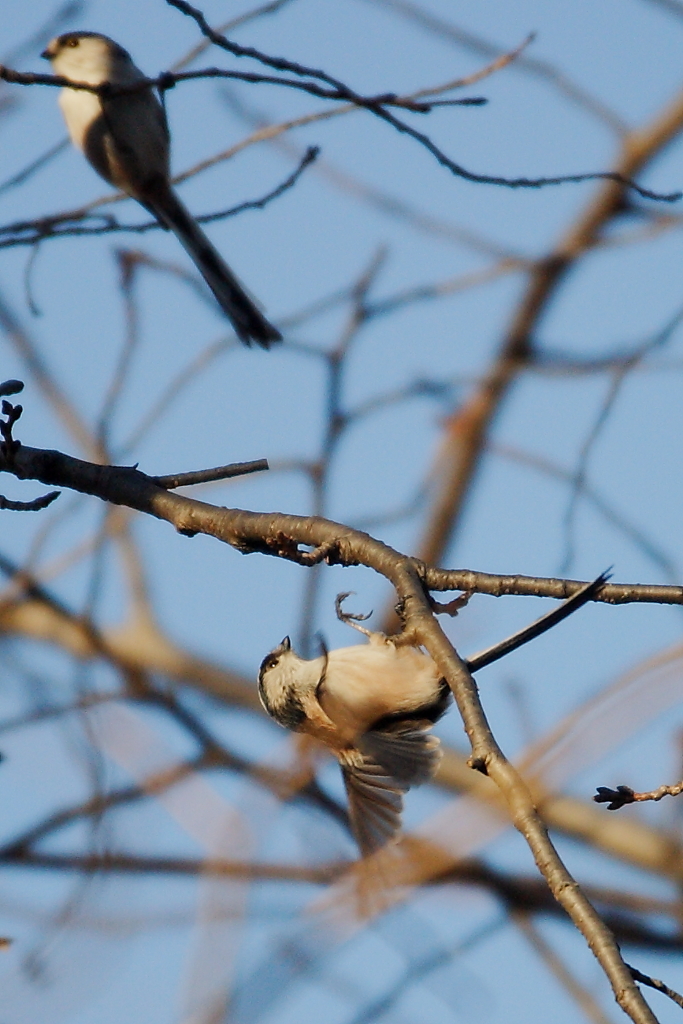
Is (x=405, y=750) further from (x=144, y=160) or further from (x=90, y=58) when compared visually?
(x=90, y=58)

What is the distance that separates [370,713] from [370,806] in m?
0.28

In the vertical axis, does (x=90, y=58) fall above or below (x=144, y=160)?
above

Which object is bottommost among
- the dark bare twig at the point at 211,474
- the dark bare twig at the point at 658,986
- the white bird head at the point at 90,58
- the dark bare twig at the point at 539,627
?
the dark bare twig at the point at 658,986

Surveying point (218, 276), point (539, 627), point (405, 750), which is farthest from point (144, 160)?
point (539, 627)

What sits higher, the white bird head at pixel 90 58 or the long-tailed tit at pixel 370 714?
the white bird head at pixel 90 58

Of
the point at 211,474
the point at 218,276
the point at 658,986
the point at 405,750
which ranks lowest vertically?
the point at 658,986

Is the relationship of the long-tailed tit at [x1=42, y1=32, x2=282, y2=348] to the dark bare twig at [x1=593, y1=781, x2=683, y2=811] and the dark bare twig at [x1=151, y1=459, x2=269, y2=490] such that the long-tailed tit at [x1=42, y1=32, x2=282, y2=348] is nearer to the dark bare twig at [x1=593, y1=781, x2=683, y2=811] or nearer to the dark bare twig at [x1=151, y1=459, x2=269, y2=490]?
the dark bare twig at [x1=151, y1=459, x2=269, y2=490]

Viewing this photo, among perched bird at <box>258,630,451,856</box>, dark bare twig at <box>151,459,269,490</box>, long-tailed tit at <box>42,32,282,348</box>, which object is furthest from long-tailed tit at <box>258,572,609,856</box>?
long-tailed tit at <box>42,32,282,348</box>

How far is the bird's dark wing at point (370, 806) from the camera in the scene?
2.35 metres

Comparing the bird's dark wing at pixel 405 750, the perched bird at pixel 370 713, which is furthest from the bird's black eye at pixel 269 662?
the bird's dark wing at pixel 405 750

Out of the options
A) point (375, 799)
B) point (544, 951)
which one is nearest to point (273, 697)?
point (375, 799)

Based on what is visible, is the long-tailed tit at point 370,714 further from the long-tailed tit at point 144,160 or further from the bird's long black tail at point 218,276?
the long-tailed tit at point 144,160

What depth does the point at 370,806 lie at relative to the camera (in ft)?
7.89

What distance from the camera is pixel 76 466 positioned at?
191 centimetres
